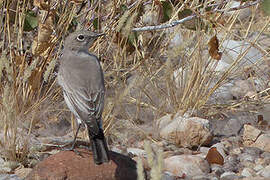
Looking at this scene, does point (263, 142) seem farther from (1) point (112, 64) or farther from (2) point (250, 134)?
(1) point (112, 64)

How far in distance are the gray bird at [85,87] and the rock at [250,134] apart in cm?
169

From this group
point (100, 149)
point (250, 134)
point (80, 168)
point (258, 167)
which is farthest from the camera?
point (250, 134)

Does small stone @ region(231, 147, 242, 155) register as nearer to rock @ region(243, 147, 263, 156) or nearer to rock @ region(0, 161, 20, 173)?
rock @ region(243, 147, 263, 156)

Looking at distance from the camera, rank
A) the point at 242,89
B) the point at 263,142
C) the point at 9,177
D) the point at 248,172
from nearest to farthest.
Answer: the point at 9,177 < the point at 248,172 < the point at 263,142 < the point at 242,89

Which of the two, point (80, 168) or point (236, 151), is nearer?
point (80, 168)

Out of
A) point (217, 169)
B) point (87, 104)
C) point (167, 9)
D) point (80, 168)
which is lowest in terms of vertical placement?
point (217, 169)

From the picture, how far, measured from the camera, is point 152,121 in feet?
18.0

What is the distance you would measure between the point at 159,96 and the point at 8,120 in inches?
71.2

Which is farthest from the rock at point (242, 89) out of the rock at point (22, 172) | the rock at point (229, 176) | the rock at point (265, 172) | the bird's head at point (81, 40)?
the rock at point (22, 172)

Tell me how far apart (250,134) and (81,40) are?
1.84 metres

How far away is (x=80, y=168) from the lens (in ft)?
12.4

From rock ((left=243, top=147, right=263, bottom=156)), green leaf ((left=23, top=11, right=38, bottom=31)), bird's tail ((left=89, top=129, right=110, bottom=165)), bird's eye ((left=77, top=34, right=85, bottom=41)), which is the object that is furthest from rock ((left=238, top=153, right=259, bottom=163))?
green leaf ((left=23, top=11, right=38, bottom=31))

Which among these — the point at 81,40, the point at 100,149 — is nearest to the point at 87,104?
the point at 100,149

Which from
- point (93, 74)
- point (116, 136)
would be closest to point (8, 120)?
point (93, 74)
